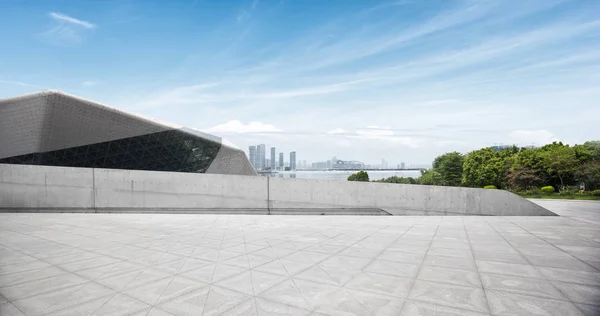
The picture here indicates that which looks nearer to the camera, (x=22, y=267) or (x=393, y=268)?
(x=393, y=268)

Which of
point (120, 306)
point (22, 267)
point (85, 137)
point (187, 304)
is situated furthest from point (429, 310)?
point (85, 137)

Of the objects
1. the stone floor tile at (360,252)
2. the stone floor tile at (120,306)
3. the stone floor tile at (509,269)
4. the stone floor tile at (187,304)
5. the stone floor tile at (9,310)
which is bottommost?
the stone floor tile at (9,310)

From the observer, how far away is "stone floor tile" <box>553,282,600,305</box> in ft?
12.9

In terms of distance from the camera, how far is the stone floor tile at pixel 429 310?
3537 millimetres

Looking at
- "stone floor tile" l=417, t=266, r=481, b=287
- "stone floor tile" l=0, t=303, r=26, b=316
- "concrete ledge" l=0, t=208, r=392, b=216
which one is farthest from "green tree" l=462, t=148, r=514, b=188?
"stone floor tile" l=0, t=303, r=26, b=316

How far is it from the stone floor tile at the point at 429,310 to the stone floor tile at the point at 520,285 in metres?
1.06

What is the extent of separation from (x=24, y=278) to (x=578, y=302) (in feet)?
25.6

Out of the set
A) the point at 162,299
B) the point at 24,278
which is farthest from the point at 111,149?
the point at 162,299

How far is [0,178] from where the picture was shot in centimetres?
1376

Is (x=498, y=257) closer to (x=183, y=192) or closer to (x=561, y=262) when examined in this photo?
(x=561, y=262)

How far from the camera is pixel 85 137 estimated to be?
2875 centimetres

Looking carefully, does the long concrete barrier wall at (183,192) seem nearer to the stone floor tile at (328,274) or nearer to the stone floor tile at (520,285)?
the stone floor tile at (328,274)

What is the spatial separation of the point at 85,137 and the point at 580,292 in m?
Answer: 34.3

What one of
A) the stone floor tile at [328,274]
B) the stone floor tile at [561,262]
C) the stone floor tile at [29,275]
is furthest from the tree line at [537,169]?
the stone floor tile at [29,275]
